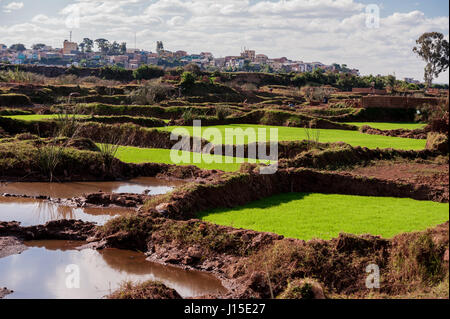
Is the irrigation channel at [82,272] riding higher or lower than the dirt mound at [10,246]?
lower

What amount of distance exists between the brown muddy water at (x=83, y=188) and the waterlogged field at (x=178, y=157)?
5.72 ft

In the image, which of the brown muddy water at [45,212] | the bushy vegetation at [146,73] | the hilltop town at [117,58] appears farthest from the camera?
the hilltop town at [117,58]

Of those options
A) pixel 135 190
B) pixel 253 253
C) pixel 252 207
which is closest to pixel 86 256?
pixel 253 253

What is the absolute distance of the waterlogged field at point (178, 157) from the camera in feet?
54.4

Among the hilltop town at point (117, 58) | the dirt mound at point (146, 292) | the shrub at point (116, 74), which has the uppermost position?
the hilltop town at point (117, 58)

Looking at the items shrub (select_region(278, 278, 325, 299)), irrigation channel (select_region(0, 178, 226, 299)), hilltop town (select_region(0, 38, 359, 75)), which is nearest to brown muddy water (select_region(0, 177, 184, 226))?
irrigation channel (select_region(0, 178, 226, 299))

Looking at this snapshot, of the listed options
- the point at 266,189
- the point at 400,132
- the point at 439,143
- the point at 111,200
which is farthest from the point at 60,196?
the point at 400,132

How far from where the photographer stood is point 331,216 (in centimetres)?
973

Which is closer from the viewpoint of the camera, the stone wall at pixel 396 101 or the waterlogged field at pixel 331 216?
the waterlogged field at pixel 331 216

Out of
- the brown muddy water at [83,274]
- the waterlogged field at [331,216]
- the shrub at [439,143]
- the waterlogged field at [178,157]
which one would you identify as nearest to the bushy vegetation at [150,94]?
the waterlogged field at [178,157]

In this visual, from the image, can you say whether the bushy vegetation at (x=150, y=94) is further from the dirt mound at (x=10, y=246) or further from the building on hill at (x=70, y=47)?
the building on hill at (x=70, y=47)

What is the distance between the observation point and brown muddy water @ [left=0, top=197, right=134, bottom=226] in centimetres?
1127

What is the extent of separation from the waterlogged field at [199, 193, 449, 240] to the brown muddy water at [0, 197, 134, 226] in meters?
2.61

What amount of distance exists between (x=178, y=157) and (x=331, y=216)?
31.5 feet
